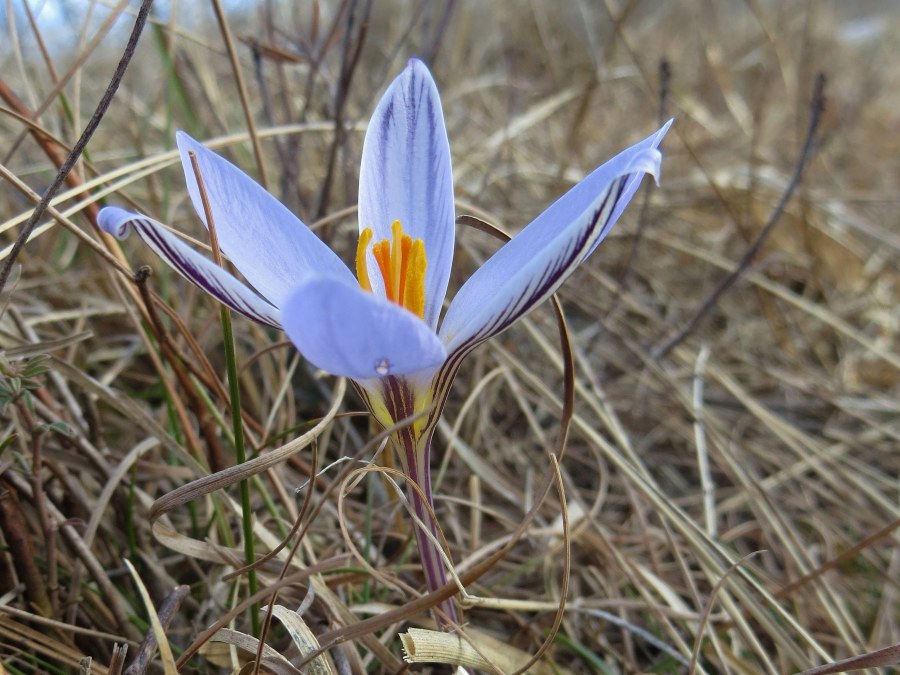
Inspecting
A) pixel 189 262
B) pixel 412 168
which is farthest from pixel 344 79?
pixel 189 262

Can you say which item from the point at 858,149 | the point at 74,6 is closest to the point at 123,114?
the point at 74,6

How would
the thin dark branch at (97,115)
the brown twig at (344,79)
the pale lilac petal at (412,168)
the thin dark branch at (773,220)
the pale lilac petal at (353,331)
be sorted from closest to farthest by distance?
the pale lilac petal at (353,331) → the thin dark branch at (97,115) → the pale lilac petal at (412,168) → the brown twig at (344,79) → the thin dark branch at (773,220)

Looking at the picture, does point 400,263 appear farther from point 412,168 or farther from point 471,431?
point 471,431

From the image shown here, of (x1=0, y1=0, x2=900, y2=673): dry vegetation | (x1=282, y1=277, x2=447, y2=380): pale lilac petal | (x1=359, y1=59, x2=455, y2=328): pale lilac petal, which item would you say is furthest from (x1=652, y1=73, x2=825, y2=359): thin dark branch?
(x1=282, y1=277, x2=447, y2=380): pale lilac petal

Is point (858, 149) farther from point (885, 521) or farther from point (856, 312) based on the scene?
point (885, 521)

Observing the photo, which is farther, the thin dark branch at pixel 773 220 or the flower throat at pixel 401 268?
the thin dark branch at pixel 773 220

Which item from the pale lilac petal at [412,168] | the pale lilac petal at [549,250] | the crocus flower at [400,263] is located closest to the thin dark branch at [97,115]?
the crocus flower at [400,263]

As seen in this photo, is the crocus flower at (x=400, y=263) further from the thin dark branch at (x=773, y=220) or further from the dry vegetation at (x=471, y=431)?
the thin dark branch at (x=773, y=220)
